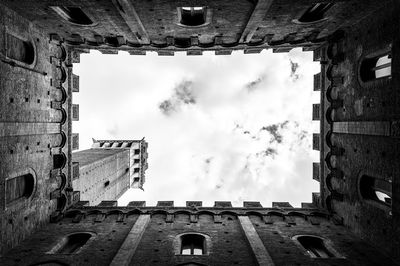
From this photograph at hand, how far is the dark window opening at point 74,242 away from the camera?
46.3 ft

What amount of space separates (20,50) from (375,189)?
16.1 metres

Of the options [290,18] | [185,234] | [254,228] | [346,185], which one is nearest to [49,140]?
[185,234]

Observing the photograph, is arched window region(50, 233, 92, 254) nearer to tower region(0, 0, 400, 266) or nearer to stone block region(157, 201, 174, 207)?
tower region(0, 0, 400, 266)

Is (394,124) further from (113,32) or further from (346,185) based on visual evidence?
(113,32)

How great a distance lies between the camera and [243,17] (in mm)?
14711

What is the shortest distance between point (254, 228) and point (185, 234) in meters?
3.23

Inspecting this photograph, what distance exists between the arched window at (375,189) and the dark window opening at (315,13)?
7429 millimetres

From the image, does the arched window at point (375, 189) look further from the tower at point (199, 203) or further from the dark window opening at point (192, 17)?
the dark window opening at point (192, 17)

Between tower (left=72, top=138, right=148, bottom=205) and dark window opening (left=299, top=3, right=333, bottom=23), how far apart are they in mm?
14957

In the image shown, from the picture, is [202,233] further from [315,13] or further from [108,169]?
[108,169]

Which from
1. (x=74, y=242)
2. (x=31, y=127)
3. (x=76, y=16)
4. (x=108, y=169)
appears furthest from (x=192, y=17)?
(x=108, y=169)

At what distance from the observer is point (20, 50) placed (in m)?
13.7

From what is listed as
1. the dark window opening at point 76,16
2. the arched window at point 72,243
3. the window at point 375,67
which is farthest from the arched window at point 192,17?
the arched window at point 72,243

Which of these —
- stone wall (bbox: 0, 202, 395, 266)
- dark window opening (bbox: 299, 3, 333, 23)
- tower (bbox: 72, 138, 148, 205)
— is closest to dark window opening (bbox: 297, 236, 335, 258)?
stone wall (bbox: 0, 202, 395, 266)
